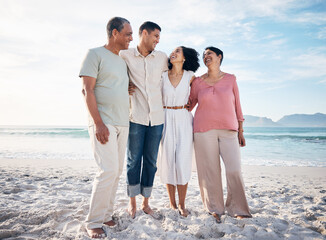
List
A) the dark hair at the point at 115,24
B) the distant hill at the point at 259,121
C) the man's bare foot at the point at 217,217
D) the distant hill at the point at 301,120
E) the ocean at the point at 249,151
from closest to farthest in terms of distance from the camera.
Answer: the dark hair at the point at 115,24 → the man's bare foot at the point at 217,217 → the ocean at the point at 249,151 → the distant hill at the point at 259,121 → the distant hill at the point at 301,120

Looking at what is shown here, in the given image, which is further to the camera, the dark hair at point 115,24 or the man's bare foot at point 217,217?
the man's bare foot at point 217,217

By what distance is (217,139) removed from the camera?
2.95 meters

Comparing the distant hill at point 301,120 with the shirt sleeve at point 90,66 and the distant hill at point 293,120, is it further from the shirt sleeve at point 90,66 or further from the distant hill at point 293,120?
the shirt sleeve at point 90,66

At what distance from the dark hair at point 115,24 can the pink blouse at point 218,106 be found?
1.24 m

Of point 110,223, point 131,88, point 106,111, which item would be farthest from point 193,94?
point 110,223

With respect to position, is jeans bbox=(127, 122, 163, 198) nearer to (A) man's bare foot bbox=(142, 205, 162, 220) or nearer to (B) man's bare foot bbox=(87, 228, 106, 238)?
(A) man's bare foot bbox=(142, 205, 162, 220)

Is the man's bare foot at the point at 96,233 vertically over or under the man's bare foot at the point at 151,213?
over

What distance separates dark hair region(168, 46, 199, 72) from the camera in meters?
3.07

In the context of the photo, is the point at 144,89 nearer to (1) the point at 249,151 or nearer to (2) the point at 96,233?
(2) the point at 96,233

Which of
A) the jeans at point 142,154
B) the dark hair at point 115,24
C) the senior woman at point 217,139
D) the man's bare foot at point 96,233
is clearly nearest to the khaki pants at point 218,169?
the senior woman at point 217,139

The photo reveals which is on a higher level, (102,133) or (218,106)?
(218,106)

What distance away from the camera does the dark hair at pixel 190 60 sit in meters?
3.07

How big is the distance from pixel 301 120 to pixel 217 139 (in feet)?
312

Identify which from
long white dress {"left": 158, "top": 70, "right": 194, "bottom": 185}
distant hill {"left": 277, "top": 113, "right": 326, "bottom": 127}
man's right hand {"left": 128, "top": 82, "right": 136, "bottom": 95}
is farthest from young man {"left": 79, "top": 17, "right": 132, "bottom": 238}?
distant hill {"left": 277, "top": 113, "right": 326, "bottom": 127}
